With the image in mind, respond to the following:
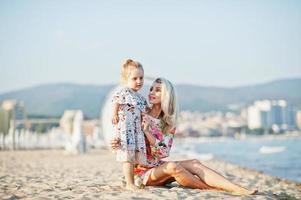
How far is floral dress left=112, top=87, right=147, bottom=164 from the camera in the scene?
13.1ft

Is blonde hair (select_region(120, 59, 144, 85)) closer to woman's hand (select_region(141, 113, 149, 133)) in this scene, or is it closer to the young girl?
the young girl

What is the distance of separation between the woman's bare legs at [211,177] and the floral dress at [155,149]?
224 millimetres

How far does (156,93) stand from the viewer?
13.8ft

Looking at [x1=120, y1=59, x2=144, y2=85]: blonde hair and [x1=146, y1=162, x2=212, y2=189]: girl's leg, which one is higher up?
[x1=120, y1=59, x2=144, y2=85]: blonde hair

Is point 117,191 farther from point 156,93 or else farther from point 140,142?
point 156,93

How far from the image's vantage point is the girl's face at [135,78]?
4.06m

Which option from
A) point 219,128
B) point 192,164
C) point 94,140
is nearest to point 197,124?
point 219,128

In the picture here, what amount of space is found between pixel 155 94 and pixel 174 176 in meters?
0.78

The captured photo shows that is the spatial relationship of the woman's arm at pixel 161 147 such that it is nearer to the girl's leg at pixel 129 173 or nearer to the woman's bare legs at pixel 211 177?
the woman's bare legs at pixel 211 177

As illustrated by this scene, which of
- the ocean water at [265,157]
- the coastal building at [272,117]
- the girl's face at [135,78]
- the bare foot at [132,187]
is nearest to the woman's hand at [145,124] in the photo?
the girl's face at [135,78]

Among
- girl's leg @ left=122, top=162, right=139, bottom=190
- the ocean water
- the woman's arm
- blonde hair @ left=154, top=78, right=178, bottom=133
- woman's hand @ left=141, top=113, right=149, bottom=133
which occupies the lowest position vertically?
the ocean water

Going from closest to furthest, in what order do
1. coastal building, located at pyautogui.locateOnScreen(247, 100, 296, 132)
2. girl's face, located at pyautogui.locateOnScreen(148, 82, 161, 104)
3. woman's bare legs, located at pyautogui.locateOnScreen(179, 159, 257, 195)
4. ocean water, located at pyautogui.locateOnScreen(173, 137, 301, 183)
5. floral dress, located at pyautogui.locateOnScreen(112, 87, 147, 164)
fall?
floral dress, located at pyautogui.locateOnScreen(112, 87, 147, 164) → woman's bare legs, located at pyautogui.locateOnScreen(179, 159, 257, 195) → girl's face, located at pyautogui.locateOnScreen(148, 82, 161, 104) → ocean water, located at pyautogui.locateOnScreen(173, 137, 301, 183) → coastal building, located at pyautogui.locateOnScreen(247, 100, 296, 132)

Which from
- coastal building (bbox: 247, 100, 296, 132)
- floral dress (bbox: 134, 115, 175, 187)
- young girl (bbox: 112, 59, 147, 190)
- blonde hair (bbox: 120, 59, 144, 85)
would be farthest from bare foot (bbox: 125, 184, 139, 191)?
coastal building (bbox: 247, 100, 296, 132)

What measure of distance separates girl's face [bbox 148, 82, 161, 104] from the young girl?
16cm
